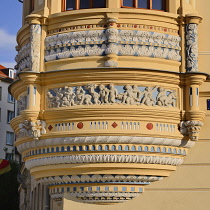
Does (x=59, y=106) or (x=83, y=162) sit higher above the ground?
(x=59, y=106)

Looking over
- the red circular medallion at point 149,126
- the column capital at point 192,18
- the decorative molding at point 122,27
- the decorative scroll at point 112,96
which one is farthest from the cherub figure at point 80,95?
the column capital at point 192,18

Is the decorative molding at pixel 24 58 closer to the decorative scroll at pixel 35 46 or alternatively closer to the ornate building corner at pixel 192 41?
the decorative scroll at pixel 35 46

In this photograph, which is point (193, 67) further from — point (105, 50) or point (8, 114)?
point (8, 114)

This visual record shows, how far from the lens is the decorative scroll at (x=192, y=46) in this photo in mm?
14047

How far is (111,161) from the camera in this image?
13422 millimetres

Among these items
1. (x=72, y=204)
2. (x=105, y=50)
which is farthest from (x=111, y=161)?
(x=105, y=50)

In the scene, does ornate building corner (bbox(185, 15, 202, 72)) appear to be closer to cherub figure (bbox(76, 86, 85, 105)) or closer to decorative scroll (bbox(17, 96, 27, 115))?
cherub figure (bbox(76, 86, 85, 105))

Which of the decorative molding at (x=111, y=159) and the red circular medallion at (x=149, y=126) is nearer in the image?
the decorative molding at (x=111, y=159)

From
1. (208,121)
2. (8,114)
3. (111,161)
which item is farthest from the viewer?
(8,114)

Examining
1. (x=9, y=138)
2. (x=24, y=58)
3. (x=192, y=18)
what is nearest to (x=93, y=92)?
(x=24, y=58)

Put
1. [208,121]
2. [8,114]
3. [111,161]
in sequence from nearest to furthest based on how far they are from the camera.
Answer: [111,161], [208,121], [8,114]

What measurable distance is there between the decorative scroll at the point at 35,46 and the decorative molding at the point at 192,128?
3729mm

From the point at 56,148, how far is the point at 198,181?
350 centimetres

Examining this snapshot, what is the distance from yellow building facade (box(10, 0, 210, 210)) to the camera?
1352 centimetres
